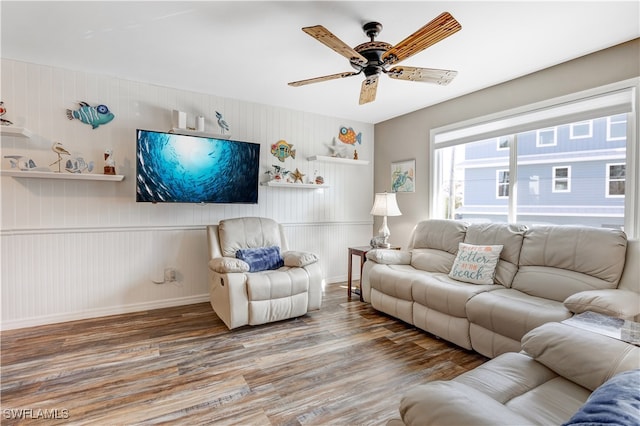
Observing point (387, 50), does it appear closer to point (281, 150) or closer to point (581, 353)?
point (581, 353)

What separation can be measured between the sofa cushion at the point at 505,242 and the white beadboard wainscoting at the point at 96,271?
309 cm

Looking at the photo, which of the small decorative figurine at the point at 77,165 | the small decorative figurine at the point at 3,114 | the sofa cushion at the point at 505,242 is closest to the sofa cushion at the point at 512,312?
the sofa cushion at the point at 505,242

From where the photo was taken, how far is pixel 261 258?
3207mm

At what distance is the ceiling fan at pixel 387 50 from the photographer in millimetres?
1725

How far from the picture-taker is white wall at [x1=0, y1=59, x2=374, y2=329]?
111 inches

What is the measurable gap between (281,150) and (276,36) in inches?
71.3

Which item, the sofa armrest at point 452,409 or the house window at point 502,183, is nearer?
the sofa armrest at point 452,409

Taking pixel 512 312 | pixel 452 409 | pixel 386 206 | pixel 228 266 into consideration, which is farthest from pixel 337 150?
pixel 452 409

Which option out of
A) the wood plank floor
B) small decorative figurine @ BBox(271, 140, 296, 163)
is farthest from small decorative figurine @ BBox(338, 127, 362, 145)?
the wood plank floor

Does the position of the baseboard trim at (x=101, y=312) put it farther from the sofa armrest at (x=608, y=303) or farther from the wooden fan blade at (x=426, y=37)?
the sofa armrest at (x=608, y=303)

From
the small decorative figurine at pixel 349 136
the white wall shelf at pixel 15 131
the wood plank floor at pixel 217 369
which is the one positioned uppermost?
the small decorative figurine at pixel 349 136

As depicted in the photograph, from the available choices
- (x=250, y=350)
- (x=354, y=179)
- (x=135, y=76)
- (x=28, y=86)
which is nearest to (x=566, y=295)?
(x=250, y=350)

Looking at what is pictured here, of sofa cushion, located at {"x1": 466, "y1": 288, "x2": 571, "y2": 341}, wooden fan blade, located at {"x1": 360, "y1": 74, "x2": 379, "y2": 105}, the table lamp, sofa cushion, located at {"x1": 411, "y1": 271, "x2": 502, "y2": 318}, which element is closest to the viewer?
sofa cushion, located at {"x1": 466, "y1": 288, "x2": 571, "y2": 341}

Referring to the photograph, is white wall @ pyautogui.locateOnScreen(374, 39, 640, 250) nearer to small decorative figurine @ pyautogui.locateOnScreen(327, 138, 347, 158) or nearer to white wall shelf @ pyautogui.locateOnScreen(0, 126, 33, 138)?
small decorative figurine @ pyautogui.locateOnScreen(327, 138, 347, 158)
